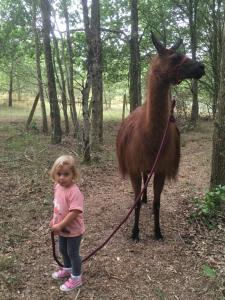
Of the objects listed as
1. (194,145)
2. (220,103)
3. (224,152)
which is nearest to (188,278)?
(224,152)

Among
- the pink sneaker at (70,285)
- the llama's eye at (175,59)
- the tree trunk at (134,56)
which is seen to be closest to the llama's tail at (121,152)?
the llama's eye at (175,59)

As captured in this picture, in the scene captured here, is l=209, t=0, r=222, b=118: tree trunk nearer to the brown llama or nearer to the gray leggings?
the brown llama

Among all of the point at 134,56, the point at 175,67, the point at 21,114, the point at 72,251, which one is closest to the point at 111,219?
the point at 72,251

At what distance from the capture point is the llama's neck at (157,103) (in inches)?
183

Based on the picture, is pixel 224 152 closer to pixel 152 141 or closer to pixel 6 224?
pixel 152 141

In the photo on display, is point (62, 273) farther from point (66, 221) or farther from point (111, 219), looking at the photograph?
point (111, 219)

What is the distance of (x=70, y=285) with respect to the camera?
12.8 feet

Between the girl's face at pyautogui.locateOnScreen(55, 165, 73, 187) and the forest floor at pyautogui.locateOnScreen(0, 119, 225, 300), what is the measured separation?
119 centimetres

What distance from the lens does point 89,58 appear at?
9031 millimetres

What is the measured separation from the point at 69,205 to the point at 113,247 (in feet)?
4.86

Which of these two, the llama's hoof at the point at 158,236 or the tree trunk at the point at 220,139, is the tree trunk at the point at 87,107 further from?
the llama's hoof at the point at 158,236

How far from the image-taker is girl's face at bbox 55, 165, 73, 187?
3.65m

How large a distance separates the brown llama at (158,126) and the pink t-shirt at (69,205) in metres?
1.54

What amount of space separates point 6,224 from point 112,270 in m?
1.95
